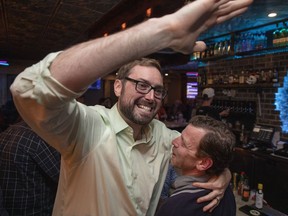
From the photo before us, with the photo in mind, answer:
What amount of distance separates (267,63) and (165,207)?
12.8 ft

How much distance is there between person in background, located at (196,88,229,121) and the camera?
14.2 feet

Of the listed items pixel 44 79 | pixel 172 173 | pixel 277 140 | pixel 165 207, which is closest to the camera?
pixel 44 79

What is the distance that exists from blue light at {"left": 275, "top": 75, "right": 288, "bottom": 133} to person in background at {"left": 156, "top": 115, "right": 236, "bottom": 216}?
3200 mm

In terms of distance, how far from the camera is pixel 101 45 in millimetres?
617

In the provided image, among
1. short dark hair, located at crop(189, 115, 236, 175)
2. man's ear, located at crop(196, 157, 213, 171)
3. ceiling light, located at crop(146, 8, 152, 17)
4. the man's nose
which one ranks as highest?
ceiling light, located at crop(146, 8, 152, 17)

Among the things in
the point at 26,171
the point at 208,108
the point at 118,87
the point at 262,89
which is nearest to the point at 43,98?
the point at 118,87

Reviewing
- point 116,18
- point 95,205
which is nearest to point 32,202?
point 95,205

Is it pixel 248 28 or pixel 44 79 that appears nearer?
pixel 44 79

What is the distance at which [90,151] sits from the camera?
99 centimetres

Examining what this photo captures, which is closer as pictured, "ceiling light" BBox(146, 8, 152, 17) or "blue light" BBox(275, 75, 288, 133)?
"ceiling light" BBox(146, 8, 152, 17)

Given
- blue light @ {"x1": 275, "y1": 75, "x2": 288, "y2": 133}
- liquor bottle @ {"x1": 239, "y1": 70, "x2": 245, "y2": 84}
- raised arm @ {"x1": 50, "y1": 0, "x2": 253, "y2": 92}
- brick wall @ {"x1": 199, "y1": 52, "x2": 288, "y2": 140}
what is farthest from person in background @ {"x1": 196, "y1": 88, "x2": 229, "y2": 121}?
raised arm @ {"x1": 50, "y1": 0, "x2": 253, "y2": 92}

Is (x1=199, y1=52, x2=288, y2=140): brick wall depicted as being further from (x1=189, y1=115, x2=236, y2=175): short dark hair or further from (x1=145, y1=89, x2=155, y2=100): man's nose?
(x1=145, y1=89, x2=155, y2=100): man's nose

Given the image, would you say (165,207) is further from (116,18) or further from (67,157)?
(116,18)

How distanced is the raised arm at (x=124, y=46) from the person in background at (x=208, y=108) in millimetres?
3834
